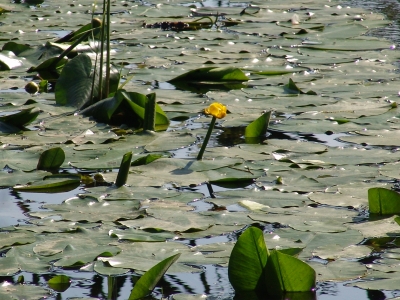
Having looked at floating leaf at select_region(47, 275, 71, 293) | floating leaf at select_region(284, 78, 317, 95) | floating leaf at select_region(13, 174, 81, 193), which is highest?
floating leaf at select_region(284, 78, 317, 95)

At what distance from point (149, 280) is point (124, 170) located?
0.66 m

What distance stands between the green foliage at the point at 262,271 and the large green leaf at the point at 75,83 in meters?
1.59

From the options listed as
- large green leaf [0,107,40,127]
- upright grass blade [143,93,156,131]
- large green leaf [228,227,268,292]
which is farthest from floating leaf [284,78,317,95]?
large green leaf [228,227,268,292]

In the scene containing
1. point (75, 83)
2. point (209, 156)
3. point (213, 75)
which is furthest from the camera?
point (213, 75)

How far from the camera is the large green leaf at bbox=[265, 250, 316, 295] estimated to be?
1496mm

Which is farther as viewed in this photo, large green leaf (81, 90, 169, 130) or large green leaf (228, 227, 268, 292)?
large green leaf (81, 90, 169, 130)

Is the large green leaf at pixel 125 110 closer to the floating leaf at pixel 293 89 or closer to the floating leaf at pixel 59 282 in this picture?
the floating leaf at pixel 293 89

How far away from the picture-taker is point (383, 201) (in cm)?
Result: 189

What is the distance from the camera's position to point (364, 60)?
3.73 meters

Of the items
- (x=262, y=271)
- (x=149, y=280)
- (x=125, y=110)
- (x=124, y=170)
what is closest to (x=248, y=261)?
(x=262, y=271)

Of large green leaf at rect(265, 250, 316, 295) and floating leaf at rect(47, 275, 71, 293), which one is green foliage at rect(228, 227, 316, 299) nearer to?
large green leaf at rect(265, 250, 316, 295)

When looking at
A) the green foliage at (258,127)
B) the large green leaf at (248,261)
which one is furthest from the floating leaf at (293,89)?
the large green leaf at (248,261)

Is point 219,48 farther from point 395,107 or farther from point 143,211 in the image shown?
point 143,211

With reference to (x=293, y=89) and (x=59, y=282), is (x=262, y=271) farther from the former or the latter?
(x=293, y=89)
